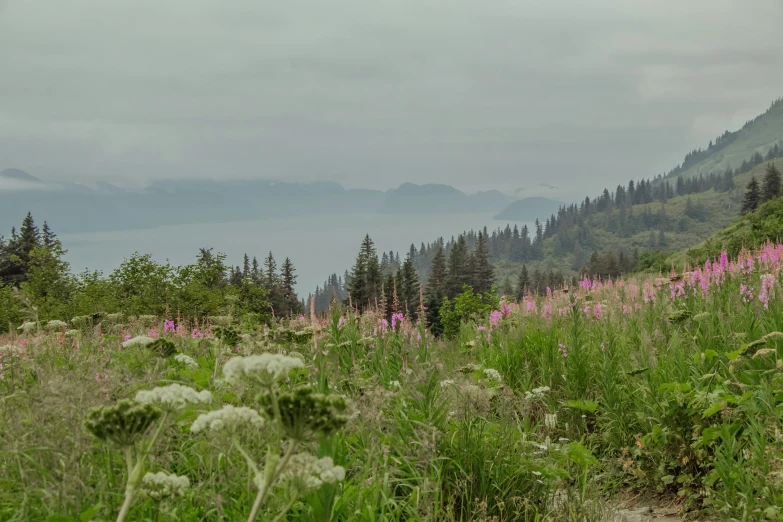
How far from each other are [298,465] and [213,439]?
3.96 ft

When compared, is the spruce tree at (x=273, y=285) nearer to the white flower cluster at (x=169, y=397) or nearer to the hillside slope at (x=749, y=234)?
the hillside slope at (x=749, y=234)

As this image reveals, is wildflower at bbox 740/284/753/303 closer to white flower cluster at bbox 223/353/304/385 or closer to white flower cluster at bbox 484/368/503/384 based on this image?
white flower cluster at bbox 484/368/503/384

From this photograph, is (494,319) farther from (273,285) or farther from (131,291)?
(273,285)

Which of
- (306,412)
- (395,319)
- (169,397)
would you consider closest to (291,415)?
(306,412)

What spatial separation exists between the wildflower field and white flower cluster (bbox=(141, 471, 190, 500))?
11 millimetres

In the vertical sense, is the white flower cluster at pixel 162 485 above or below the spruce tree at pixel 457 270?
above

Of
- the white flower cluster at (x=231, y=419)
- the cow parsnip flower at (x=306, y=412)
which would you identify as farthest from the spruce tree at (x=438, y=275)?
the cow parsnip flower at (x=306, y=412)

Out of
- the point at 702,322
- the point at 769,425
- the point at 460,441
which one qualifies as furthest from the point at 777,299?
the point at 460,441

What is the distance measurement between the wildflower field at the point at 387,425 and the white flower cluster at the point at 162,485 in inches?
0.4

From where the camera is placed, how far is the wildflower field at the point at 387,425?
2322 mm

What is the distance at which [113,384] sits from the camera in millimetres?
3580

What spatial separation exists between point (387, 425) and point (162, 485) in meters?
2.03

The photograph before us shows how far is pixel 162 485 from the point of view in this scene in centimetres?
257

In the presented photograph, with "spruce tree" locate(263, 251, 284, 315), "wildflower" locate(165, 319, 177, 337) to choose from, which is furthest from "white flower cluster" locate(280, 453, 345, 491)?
"spruce tree" locate(263, 251, 284, 315)
